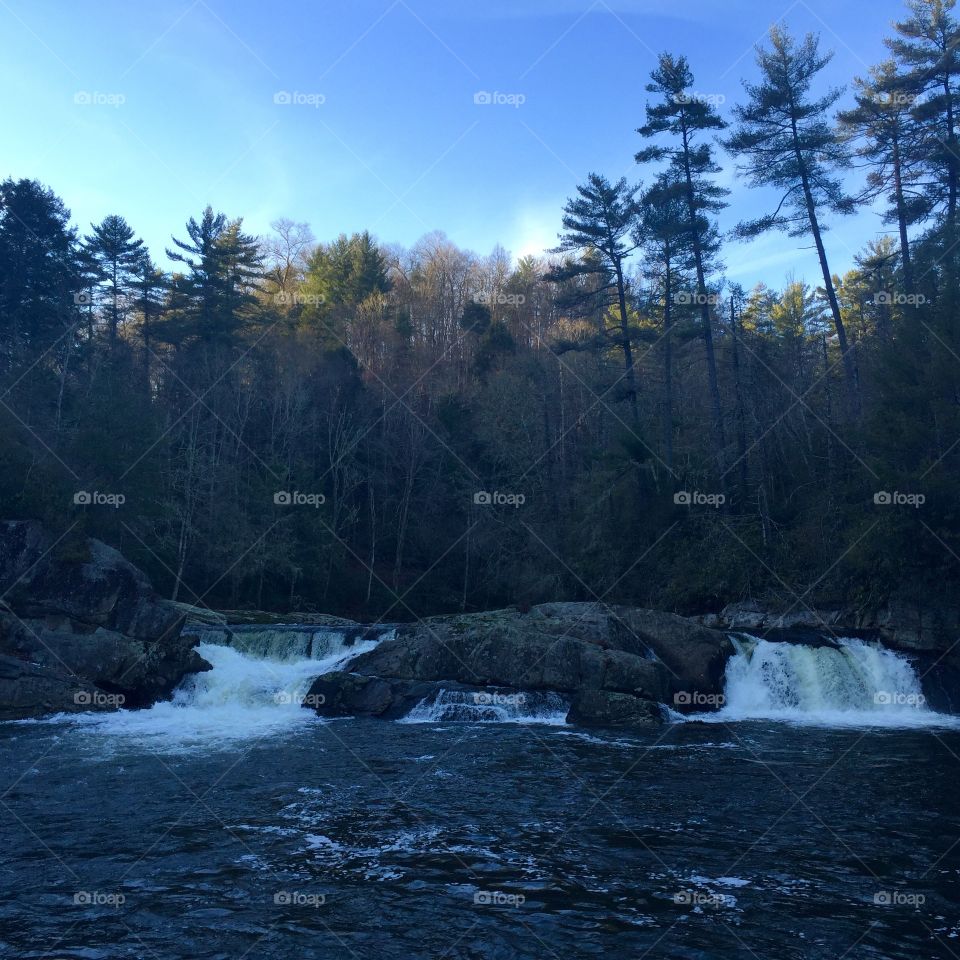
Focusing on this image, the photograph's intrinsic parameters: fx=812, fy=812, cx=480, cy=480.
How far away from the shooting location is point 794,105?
2941 centimetres

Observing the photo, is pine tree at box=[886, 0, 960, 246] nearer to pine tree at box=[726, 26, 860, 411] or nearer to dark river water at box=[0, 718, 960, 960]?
pine tree at box=[726, 26, 860, 411]

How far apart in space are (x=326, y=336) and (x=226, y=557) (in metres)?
17.7

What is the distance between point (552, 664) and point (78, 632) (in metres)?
12.6

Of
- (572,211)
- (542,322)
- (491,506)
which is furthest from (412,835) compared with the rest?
(542,322)

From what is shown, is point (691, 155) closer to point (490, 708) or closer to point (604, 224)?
point (604, 224)

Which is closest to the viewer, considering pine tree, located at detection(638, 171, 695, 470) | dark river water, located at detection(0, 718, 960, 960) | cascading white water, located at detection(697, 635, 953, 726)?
dark river water, located at detection(0, 718, 960, 960)

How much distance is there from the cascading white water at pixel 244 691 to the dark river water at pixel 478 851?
1.78 m

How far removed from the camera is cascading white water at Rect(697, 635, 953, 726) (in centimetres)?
2134

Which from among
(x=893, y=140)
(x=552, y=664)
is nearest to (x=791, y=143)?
(x=893, y=140)

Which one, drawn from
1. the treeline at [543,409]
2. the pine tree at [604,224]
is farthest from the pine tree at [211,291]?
the pine tree at [604,224]

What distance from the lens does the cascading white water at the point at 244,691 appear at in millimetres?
18016

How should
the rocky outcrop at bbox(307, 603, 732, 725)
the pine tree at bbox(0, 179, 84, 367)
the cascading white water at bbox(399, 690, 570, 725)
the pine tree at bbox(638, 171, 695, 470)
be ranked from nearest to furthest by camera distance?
the cascading white water at bbox(399, 690, 570, 725) < the rocky outcrop at bbox(307, 603, 732, 725) < the pine tree at bbox(638, 171, 695, 470) < the pine tree at bbox(0, 179, 84, 367)

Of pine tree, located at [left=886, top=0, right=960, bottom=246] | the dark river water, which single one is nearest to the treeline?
pine tree, located at [left=886, top=0, right=960, bottom=246]

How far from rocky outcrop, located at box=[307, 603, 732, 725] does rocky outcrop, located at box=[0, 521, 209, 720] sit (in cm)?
447
